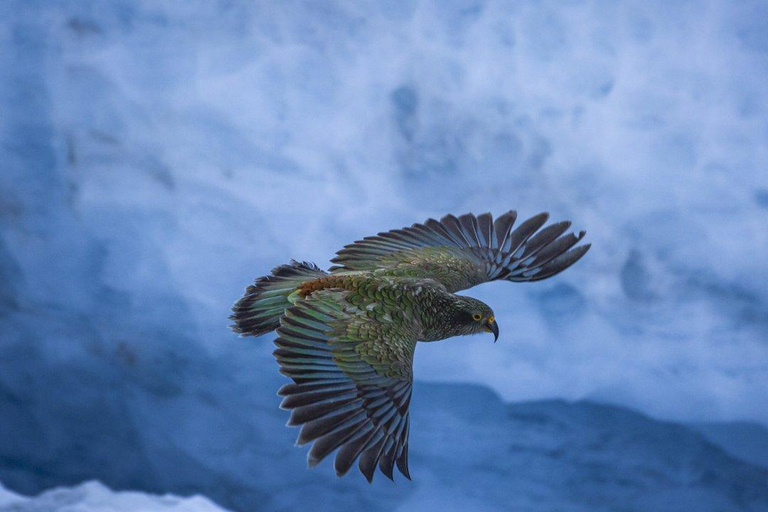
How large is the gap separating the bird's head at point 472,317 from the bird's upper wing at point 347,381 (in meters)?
0.32

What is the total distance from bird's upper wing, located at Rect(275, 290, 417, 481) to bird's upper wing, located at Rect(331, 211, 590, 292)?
0.72 metres

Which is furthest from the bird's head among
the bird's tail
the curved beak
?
the bird's tail

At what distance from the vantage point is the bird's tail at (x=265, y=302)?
3688mm

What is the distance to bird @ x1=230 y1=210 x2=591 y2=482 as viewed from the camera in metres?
2.95

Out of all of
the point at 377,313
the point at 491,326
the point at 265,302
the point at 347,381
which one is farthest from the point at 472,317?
the point at 265,302

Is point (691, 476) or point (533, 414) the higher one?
point (533, 414)

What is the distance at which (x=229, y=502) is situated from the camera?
4.61m

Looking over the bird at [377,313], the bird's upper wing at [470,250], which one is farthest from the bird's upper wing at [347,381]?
the bird's upper wing at [470,250]

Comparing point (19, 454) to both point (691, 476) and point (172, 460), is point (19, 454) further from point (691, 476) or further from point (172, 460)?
point (691, 476)

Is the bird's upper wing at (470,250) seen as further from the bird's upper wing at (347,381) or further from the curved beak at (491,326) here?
the bird's upper wing at (347,381)

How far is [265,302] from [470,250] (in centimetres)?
109

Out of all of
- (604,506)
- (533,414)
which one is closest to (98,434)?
(533,414)

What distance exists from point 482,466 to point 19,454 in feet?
8.11

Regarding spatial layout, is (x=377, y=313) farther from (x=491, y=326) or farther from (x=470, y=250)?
(x=470, y=250)
